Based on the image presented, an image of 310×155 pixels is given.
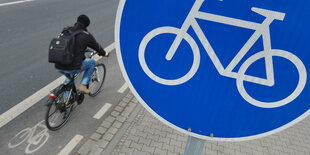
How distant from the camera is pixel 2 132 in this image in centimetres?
412

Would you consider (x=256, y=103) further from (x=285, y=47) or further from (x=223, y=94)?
(x=285, y=47)

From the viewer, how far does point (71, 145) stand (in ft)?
13.4

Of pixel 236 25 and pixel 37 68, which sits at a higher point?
pixel 236 25

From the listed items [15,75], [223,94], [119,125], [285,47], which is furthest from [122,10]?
[15,75]

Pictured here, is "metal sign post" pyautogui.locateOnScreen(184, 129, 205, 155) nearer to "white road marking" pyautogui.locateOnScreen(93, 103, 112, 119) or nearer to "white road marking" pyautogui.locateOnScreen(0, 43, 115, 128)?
"white road marking" pyautogui.locateOnScreen(93, 103, 112, 119)

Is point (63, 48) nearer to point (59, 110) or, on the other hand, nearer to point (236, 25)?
point (59, 110)

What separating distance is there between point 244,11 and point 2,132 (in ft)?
15.4

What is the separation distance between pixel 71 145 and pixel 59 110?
2.65ft

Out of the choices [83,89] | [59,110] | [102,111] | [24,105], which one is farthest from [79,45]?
[24,105]

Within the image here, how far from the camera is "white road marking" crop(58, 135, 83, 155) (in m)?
3.93

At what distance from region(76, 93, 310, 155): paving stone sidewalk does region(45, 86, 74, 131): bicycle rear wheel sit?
2.43 ft

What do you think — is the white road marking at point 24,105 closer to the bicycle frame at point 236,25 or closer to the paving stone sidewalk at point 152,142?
the paving stone sidewalk at point 152,142

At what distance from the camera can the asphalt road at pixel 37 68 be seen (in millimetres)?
4309

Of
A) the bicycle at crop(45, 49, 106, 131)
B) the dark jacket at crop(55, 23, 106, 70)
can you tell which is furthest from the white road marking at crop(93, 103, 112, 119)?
the dark jacket at crop(55, 23, 106, 70)
